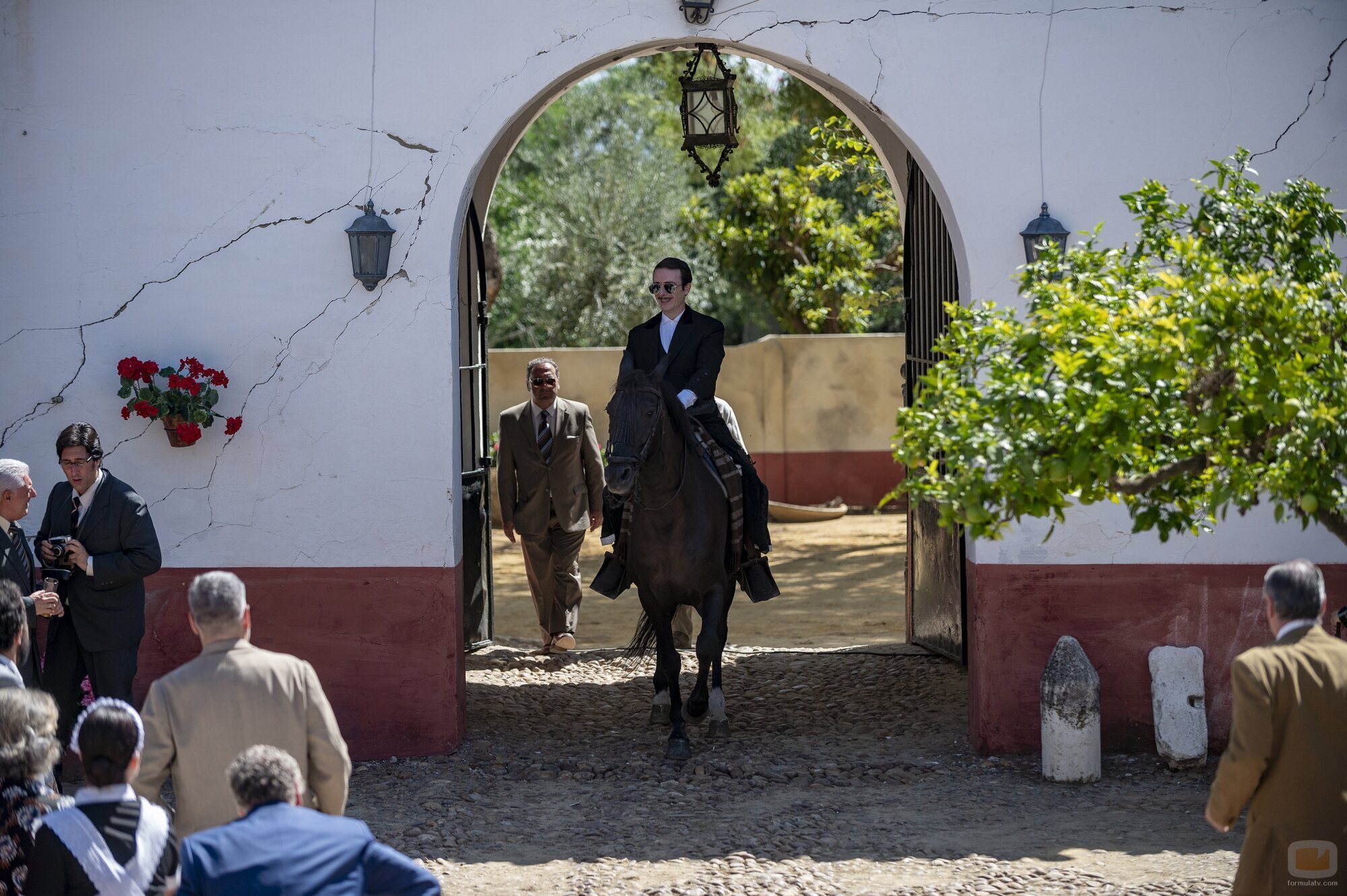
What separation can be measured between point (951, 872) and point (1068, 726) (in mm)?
1413

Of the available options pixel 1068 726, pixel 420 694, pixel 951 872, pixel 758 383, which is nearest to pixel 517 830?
pixel 420 694

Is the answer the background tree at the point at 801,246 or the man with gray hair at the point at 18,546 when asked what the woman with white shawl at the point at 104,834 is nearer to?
the man with gray hair at the point at 18,546

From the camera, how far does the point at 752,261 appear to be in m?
18.3

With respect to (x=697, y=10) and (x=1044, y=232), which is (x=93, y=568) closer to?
(x=697, y=10)

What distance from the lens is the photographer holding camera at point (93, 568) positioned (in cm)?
556

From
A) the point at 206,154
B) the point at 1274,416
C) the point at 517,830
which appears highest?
the point at 206,154

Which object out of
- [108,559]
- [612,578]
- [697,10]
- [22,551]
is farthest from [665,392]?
[22,551]

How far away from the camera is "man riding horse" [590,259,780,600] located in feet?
24.3

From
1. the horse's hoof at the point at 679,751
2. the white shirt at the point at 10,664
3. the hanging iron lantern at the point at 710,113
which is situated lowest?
the horse's hoof at the point at 679,751

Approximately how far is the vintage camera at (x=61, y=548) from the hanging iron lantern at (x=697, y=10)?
387 cm

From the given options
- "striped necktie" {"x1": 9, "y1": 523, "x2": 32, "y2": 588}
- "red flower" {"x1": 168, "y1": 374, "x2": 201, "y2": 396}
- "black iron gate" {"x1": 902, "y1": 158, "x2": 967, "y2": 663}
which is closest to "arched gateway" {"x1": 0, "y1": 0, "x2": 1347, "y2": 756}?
"red flower" {"x1": 168, "y1": 374, "x2": 201, "y2": 396}

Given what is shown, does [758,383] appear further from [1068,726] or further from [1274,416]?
[1274,416]

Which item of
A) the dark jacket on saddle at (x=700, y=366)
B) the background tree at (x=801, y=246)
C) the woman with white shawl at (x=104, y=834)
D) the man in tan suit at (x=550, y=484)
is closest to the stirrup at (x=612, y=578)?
the dark jacket on saddle at (x=700, y=366)

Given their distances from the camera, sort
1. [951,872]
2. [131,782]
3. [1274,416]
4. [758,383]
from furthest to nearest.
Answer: [758,383]
[951,872]
[131,782]
[1274,416]
